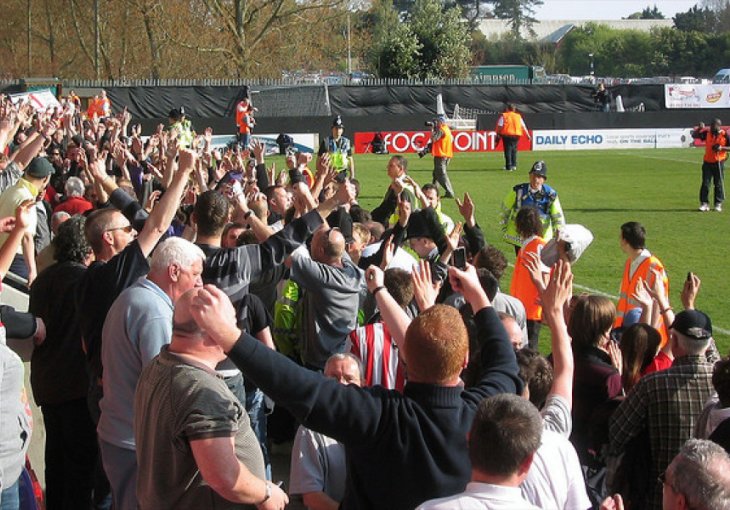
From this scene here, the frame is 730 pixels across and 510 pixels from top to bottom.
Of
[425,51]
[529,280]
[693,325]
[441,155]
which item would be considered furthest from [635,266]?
[425,51]

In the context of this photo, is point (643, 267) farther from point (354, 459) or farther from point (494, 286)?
point (354, 459)

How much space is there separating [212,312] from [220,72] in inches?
2464

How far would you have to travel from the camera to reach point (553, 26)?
507 feet

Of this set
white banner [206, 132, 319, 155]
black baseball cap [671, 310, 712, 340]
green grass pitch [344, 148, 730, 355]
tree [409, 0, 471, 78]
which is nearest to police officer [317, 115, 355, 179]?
green grass pitch [344, 148, 730, 355]

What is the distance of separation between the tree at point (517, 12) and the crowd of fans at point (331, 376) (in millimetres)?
142117

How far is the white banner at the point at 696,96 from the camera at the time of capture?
1853 inches

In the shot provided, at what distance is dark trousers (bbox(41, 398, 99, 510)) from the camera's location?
6066 millimetres

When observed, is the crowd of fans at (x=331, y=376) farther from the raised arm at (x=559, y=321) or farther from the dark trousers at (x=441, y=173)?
the dark trousers at (x=441, y=173)

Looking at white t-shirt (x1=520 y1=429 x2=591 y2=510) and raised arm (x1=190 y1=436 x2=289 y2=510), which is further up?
raised arm (x1=190 y1=436 x2=289 y2=510)

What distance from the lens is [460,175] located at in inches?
1139

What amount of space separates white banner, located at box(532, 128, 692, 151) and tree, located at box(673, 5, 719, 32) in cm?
9702

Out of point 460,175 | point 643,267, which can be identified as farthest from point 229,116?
point 643,267

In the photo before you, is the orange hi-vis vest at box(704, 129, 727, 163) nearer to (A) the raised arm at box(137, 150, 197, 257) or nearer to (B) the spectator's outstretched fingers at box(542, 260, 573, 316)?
(A) the raised arm at box(137, 150, 197, 257)

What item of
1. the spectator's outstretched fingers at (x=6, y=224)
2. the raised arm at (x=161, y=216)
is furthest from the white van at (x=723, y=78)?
the raised arm at (x=161, y=216)
